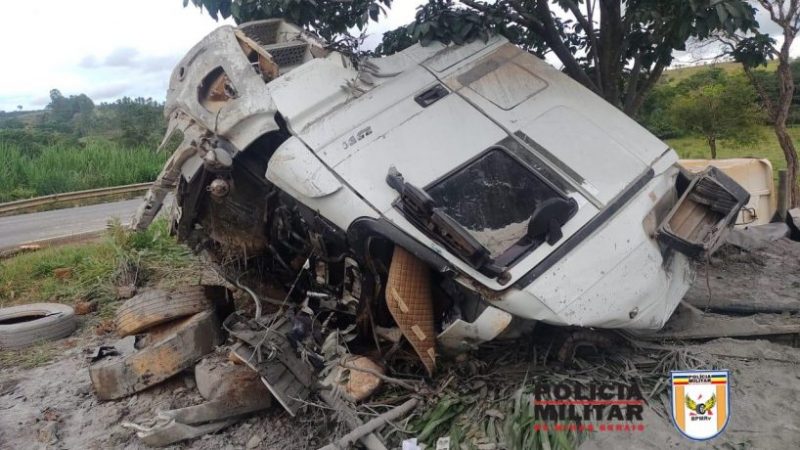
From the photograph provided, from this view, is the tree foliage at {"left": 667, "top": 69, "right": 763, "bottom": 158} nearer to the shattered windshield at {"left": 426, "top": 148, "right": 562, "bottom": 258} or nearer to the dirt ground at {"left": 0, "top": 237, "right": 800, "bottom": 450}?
the dirt ground at {"left": 0, "top": 237, "right": 800, "bottom": 450}

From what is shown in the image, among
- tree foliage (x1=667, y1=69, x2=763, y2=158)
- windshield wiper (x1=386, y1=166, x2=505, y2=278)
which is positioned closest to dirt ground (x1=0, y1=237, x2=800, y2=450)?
windshield wiper (x1=386, y1=166, x2=505, y2=278)

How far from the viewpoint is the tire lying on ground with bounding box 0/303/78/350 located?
198 inches

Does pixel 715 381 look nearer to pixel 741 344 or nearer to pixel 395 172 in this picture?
pixel 741 344

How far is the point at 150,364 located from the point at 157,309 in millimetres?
365

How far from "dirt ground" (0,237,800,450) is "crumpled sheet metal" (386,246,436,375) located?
53 centimetres

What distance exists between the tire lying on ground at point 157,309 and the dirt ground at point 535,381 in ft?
1.36

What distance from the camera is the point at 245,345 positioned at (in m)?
3.55

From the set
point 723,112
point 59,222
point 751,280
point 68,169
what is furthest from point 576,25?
point 68,169

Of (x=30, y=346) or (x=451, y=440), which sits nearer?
(x=451, y=440)

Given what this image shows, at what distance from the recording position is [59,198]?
562 inches

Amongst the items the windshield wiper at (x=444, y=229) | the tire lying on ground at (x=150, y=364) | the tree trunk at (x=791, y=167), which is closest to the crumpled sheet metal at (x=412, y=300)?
the windshield wiper at (x=444, y=229)

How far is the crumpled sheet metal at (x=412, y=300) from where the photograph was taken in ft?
10.3

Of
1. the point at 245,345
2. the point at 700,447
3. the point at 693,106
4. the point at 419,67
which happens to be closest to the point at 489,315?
the point at 700,447

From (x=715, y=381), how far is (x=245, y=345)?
99.8 inches
